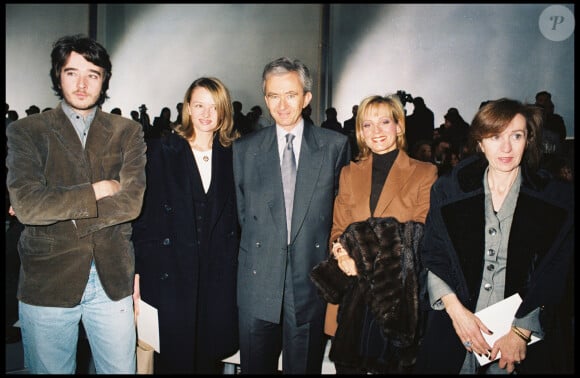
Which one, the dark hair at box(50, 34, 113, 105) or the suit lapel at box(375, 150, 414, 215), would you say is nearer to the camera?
the dark hair at box(50, 34, 113, 105)

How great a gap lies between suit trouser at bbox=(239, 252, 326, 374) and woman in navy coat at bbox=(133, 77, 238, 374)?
0.16 m

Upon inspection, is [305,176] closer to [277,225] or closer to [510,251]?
[277,225]

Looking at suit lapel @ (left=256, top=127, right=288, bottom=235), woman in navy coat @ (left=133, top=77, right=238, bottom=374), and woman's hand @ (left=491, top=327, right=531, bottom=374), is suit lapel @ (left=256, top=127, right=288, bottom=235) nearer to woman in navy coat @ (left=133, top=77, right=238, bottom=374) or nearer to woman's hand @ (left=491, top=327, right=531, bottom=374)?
woman in navy coat @ (left=133, top=77, right=238, bottom=374)

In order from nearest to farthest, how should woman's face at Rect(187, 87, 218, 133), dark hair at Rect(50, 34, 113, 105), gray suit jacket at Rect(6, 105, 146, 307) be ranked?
1. gray suit jacket at Rect(6, 105, 146, 307)
2. dark hair at Rect(50, 34, 113, 105)
3. woman's face at Rect(187, 87, 218, 133)

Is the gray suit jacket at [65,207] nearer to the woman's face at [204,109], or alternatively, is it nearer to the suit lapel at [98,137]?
the suit lapel at [98,137]

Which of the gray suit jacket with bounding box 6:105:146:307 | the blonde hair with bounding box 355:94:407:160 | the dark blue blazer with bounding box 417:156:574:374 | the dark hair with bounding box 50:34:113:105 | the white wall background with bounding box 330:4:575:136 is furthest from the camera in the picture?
the white wall background with bounding box 330:4:575:136

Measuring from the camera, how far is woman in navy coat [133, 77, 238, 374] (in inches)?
91.7

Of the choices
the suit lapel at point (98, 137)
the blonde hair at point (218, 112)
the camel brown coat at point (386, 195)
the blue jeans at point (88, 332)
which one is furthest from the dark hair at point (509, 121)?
the blue jeans at point (88, 332)

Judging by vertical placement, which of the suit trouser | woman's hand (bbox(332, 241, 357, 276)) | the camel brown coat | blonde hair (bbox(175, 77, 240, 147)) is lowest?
the suit trouser

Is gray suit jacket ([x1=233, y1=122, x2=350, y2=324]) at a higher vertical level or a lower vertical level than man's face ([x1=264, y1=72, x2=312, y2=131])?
lower

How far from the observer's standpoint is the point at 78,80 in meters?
2.10

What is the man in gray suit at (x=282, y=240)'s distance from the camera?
2.29m

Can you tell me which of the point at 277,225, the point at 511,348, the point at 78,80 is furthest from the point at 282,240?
the point at 78,80

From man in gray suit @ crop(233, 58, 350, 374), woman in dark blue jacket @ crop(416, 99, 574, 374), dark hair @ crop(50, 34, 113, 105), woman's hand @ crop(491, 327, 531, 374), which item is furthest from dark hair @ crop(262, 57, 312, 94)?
woman's hand @ crop(491, 327, 531, 374)
